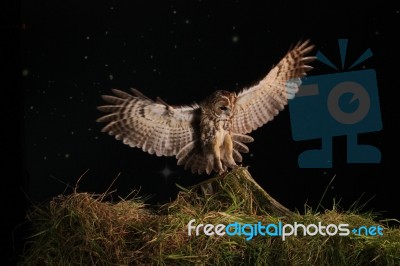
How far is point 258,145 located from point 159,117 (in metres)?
0.51

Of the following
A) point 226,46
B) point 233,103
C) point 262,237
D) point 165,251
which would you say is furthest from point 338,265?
point 226,46

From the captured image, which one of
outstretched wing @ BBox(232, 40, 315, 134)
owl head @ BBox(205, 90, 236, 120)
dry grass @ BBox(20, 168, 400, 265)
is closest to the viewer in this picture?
dry grass @ BBox(20, 168, 400, 265)

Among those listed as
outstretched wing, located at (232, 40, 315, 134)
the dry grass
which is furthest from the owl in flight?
the dry grass

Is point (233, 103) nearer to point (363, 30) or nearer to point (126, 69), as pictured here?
point (126, 69)

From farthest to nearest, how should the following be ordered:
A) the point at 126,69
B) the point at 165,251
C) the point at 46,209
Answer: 1. the point at 126,69
2. the point at 46,209
3. the point at 165,251

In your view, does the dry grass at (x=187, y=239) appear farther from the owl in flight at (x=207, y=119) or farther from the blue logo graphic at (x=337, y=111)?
the blue logo graphic at (x=337, y=111)

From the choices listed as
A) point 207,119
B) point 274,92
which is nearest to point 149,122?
point 207,119

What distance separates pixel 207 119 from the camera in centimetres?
310

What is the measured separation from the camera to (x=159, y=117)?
3.10 metres

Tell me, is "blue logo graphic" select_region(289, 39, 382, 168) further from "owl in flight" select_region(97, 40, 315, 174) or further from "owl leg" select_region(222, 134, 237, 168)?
"owl leg" select_region(222, 134, 237, 168)

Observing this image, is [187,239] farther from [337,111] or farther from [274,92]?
[337,111]

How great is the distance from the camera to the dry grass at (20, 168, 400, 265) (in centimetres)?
259

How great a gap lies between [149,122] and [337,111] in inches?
37.3

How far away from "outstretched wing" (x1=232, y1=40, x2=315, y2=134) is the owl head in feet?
0.24
